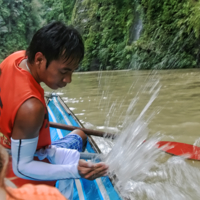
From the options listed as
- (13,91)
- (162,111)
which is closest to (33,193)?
(13,91)

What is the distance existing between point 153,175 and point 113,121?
1597 millimetres

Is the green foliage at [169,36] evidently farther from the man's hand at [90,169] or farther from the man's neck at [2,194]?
the man's neck at [2,194]

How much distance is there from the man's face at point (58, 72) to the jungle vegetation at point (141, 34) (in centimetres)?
869

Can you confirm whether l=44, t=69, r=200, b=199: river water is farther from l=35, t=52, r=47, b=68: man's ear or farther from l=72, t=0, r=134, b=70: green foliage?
l=72, t=0, r=134, b=70: green foliage

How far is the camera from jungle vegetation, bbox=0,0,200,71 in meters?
9.78

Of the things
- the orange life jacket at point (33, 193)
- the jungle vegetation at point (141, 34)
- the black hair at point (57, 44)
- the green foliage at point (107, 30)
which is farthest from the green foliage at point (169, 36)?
the orange life jacket at point (33, 193)

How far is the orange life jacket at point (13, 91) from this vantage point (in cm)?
106

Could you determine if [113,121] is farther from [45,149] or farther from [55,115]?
[45,149]

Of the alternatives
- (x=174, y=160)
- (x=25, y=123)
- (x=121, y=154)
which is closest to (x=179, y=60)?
(x=174, y=160)

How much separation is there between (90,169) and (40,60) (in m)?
0.61

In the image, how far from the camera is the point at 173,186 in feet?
6.05

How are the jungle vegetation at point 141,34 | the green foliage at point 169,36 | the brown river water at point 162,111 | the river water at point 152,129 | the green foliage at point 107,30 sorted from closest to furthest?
the river water at point 152,129 → the brown river water at point 162,111 → the green foliage at point 169,36 → the jungle vegetation at point 141,34 → the green foliage at point 107,30

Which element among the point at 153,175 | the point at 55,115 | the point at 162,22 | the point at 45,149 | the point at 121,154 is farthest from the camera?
the point at 162,22

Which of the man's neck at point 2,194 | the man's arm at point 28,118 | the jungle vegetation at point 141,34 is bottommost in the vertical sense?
the jungle vegetation at point 141,34
